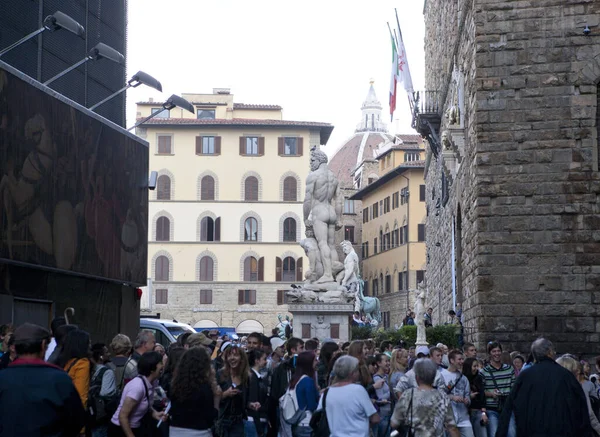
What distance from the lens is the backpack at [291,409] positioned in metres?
10.5

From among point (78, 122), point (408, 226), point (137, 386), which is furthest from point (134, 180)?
point (408, 226)

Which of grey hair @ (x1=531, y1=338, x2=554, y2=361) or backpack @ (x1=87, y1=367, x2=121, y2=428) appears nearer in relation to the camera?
grey hair @ (x1=531, y1=338, x2=554, y2=361)

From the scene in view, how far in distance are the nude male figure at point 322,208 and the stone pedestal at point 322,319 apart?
0.69m

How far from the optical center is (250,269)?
242ft

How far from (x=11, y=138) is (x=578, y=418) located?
11.3m

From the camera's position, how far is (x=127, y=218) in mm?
24391

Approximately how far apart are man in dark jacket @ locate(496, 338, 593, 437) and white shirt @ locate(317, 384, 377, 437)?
1.44 m

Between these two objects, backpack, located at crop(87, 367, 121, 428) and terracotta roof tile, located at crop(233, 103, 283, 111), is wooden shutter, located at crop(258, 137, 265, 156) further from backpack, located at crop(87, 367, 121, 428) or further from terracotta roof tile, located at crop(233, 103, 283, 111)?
backpack, located at crop(87, 367, 121, 428)

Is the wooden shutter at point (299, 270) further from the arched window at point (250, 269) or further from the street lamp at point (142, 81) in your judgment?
the street lamp at point (142, 81)

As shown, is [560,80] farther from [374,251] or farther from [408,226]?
[374,251]

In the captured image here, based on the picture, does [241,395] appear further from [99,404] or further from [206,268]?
[206,268]

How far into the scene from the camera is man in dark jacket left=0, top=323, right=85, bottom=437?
705 centimetres

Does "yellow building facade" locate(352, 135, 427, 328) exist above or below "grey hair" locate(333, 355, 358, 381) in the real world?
above

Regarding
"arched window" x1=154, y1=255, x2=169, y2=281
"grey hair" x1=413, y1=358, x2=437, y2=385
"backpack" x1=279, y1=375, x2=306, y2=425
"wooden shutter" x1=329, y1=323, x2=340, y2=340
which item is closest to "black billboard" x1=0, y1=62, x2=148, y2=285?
"wooden shutter" x1=329, y1=323, x2=340, y2=340
